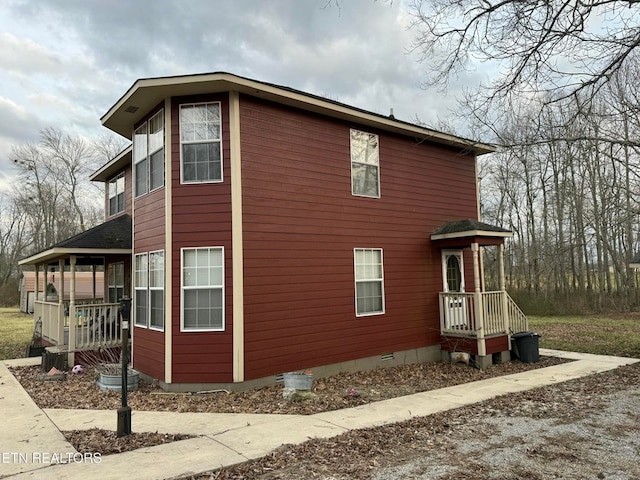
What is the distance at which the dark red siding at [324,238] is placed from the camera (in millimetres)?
8031

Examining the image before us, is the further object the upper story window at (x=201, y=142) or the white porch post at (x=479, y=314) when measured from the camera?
the white porch post at (x=479, y=314)

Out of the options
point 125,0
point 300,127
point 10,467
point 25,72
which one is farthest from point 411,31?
point 25,72

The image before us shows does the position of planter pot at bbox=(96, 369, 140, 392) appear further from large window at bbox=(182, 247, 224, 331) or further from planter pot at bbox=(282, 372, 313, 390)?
planter pot at bbox=(282, 372, 313, 390)

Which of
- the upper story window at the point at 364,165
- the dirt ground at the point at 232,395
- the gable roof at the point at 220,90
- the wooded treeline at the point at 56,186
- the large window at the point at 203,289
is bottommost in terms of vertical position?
the dirt ground at the point at 232,395

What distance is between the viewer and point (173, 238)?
788cm

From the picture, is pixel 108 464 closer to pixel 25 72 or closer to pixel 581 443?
pixel 581 443

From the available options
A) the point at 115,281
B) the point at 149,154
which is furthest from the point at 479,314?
the point at 115,281

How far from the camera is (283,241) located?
835cm

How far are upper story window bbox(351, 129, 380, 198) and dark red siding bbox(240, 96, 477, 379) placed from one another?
15cm

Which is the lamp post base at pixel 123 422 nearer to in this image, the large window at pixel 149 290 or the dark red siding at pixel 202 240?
the dark red siding at pixel 202 240

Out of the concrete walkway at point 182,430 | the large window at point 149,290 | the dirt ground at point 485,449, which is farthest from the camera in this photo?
the large window at point 149,290

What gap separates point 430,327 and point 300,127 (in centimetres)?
564

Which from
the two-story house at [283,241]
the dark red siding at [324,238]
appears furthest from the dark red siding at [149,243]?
the dark red siding at [324,238]

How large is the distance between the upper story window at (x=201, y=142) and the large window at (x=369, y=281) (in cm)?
349
